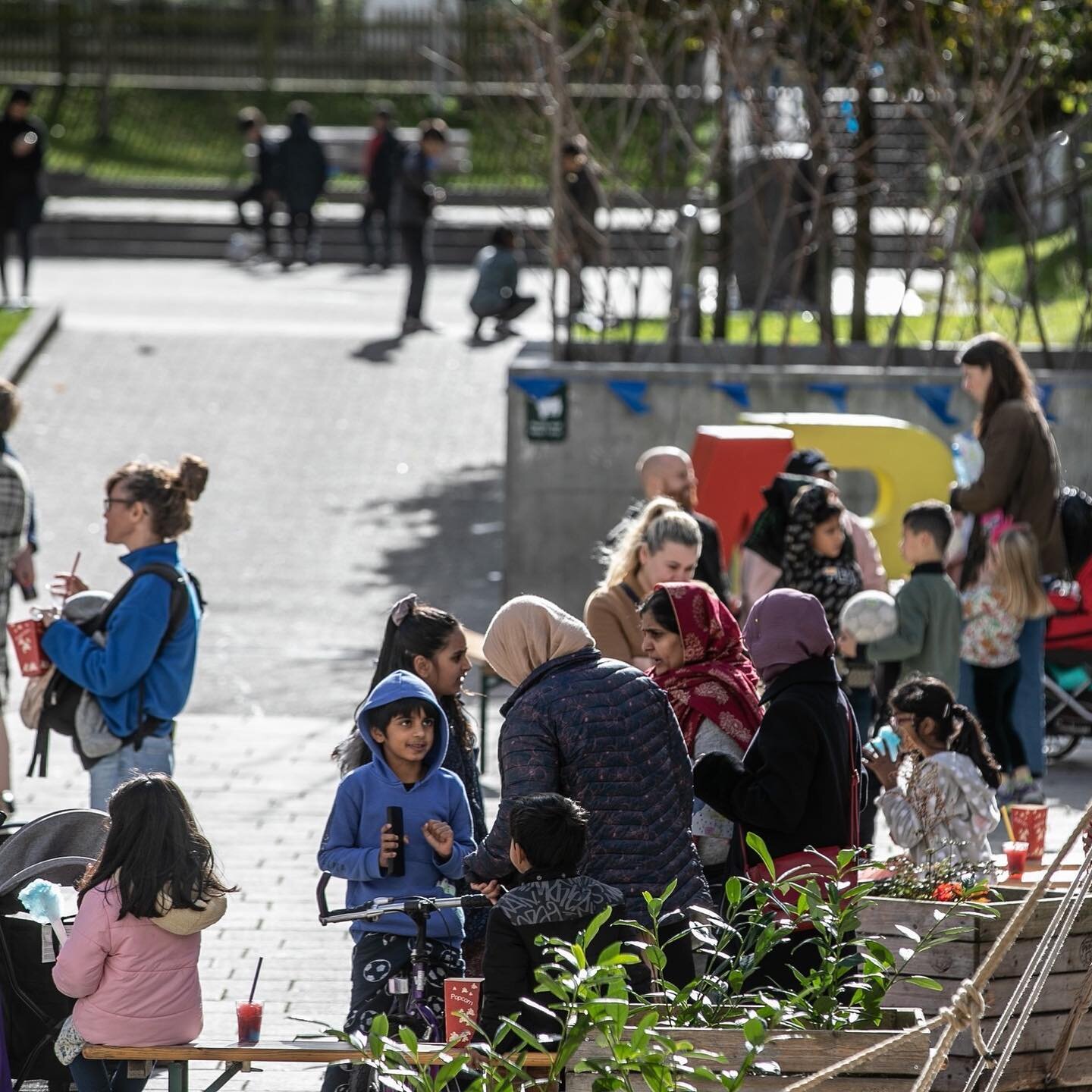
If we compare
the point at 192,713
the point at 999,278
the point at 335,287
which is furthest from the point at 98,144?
the point at 192,713

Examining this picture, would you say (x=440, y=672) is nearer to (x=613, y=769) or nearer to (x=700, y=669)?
(x=700, y=669)

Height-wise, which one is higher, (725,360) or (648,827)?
(725,360)

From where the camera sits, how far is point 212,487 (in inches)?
595

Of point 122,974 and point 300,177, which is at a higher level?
point 300,177

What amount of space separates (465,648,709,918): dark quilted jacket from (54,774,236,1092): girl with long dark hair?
0.72 m

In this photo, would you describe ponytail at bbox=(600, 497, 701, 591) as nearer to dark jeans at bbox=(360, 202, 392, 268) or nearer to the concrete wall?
the concrete wall

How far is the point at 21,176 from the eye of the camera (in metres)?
19.6

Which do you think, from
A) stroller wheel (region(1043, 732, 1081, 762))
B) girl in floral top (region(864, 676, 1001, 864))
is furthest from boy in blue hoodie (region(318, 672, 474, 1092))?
stroller wheel (region(1043, 732, 1081, 762))

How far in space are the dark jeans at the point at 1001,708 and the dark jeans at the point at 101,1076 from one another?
506 centimetres

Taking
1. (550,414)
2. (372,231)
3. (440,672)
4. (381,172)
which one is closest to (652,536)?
(440,672)

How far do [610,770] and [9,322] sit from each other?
15.0 meters

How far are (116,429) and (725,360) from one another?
17.5 ft

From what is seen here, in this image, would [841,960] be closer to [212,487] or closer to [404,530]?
[404,530]

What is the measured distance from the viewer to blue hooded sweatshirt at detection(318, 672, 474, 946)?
539cm
